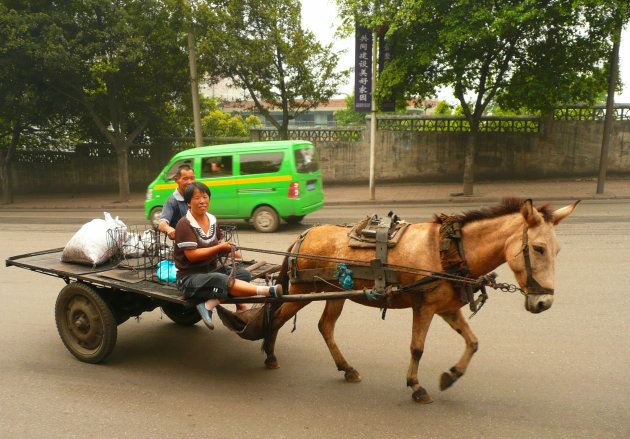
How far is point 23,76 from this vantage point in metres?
15.8

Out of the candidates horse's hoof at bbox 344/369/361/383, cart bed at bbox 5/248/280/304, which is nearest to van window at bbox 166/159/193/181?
cart bed at bbox 5/248/280/304

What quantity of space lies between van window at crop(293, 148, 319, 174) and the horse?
637cm

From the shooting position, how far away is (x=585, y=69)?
13938 millimetres

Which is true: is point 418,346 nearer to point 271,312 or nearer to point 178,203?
point 271,312

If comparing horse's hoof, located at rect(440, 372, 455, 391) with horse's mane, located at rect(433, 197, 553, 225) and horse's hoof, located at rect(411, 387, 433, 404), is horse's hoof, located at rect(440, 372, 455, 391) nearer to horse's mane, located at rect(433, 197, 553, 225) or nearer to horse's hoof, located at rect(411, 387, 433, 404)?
horse's hoof, located at rect(411, 387, 433, 404)

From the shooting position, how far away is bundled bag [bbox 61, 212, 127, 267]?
4617 mm

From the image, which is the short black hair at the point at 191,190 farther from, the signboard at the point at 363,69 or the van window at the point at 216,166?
the signboard at the point at 363,69

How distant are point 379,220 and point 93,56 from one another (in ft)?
49.6

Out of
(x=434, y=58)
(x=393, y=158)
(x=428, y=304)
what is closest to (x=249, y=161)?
(x=434, y=58)

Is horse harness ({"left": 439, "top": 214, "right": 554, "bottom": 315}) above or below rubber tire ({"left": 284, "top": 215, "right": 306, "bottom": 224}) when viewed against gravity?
above

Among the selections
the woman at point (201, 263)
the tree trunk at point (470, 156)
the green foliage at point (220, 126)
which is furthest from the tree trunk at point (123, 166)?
the woman at point (201, 263)

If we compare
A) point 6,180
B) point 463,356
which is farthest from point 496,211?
point 6,180

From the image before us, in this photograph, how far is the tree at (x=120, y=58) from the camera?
15.2 metres

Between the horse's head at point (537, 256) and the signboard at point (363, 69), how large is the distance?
12.4m
